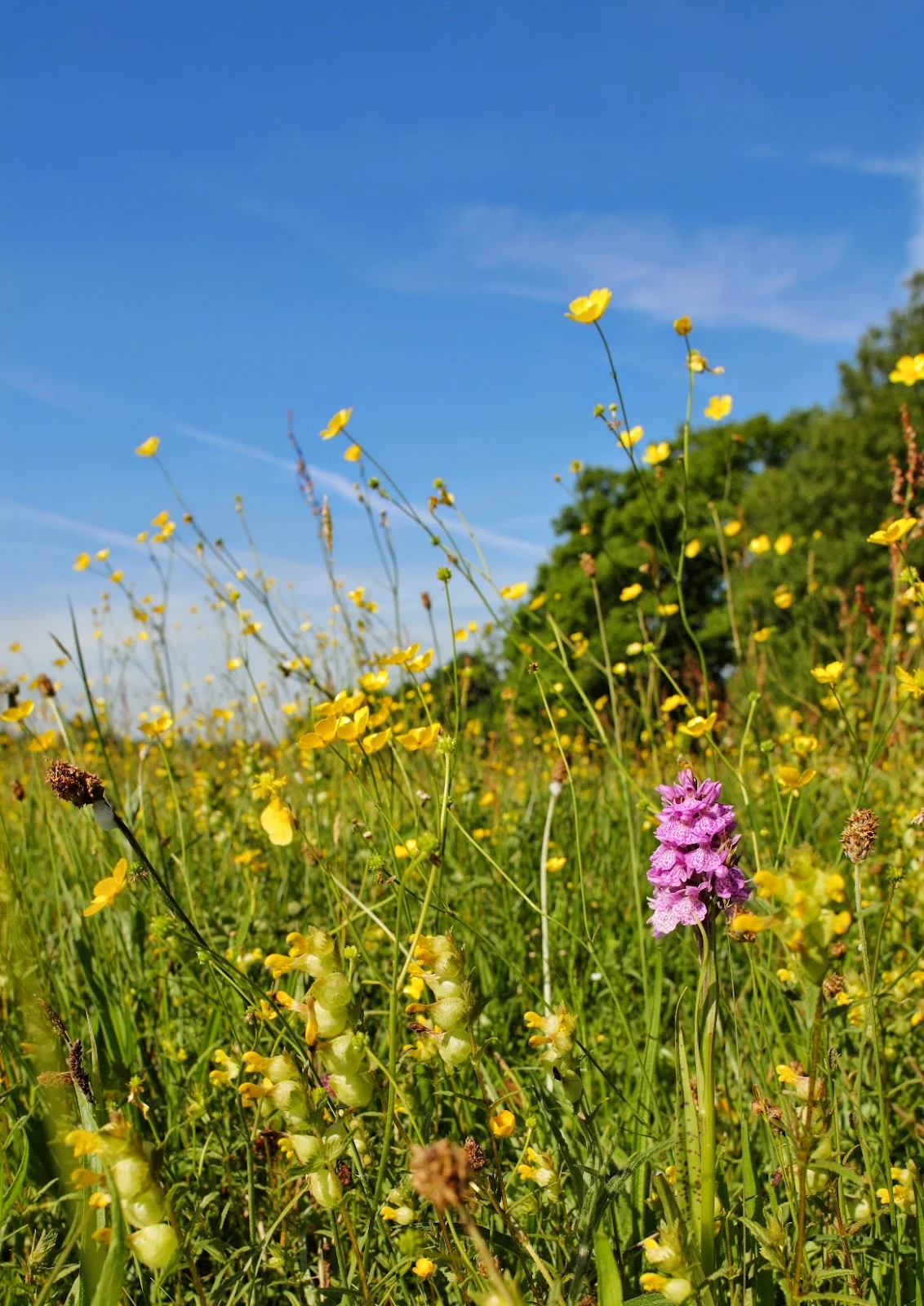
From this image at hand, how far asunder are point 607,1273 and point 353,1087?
0.30 metres

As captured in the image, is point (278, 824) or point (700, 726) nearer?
point (278, 824)

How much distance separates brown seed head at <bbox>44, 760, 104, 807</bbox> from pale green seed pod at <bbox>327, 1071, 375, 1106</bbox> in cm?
41

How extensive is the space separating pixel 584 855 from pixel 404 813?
674 mm

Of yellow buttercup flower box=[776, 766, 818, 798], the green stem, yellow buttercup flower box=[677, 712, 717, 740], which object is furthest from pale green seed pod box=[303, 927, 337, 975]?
yellow buttercup flower box=[677, 712, 717, 740]

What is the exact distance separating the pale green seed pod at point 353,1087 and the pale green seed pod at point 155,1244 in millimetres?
201

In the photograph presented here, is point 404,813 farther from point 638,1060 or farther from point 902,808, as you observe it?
point 638,1060

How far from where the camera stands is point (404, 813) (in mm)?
3170

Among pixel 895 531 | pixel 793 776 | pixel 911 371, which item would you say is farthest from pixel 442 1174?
pixel 911 371

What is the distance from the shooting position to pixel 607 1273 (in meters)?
0.75

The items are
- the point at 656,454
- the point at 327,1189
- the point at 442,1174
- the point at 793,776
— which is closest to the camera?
the point at 442,1174

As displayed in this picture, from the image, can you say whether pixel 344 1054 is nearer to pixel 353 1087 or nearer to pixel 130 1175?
pixel 353 1087

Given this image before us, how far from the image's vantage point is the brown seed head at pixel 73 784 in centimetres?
96

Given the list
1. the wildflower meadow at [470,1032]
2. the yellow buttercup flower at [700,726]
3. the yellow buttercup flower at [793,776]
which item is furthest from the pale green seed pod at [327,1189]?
the yellow buttercup flower at [700,726]

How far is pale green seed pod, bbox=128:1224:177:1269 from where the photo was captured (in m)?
0.76
